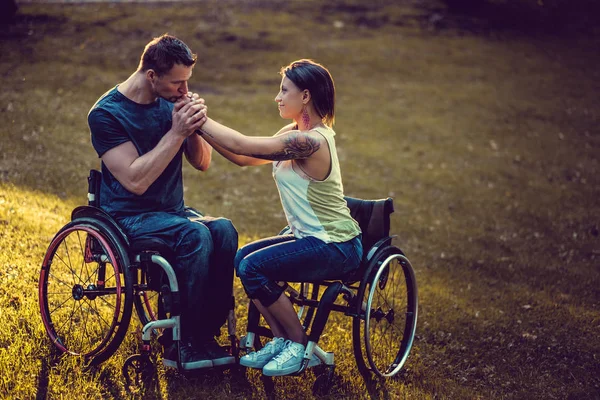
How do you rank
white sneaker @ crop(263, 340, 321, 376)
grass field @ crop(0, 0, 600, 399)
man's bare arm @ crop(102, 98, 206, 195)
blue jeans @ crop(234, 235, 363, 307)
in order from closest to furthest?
white sneaker @ crop(263, 340, 321, 376), blue jeans @ crop(234, 235, 363, 307), man's bare arm @ crop(102, 98, 206, 195), grass field @ crop(0, 0, 600, 399)

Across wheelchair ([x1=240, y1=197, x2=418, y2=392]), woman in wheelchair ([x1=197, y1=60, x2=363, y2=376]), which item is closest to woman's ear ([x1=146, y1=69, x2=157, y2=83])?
woman in wheelchair ([x1=197, y1=60, x2=363, y2=376])

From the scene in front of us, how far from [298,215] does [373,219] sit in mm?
701

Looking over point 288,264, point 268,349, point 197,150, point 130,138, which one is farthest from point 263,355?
point 130,138

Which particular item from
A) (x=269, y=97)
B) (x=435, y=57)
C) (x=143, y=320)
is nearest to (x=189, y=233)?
(x=143, y=320)

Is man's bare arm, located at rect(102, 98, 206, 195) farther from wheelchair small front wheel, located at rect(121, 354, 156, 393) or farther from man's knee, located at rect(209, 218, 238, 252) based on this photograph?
wheelchair small front wheel, located at rect(121, 354, 156, 393)

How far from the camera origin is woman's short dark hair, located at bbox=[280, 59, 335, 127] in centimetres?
451

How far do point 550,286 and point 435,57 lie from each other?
16480 mm

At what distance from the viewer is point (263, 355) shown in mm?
4418

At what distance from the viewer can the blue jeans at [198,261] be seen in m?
4.47

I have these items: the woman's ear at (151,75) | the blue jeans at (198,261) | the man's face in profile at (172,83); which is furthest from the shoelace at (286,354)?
the woman's ear at (151,75)

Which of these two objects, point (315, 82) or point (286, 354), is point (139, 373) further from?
point (315, 82)

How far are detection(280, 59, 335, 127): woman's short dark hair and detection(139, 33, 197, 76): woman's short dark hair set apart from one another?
0.70m

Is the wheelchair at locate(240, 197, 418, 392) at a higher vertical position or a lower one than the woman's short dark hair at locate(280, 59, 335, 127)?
lower

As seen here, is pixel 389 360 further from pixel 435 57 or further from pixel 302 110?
pixel 435 57
